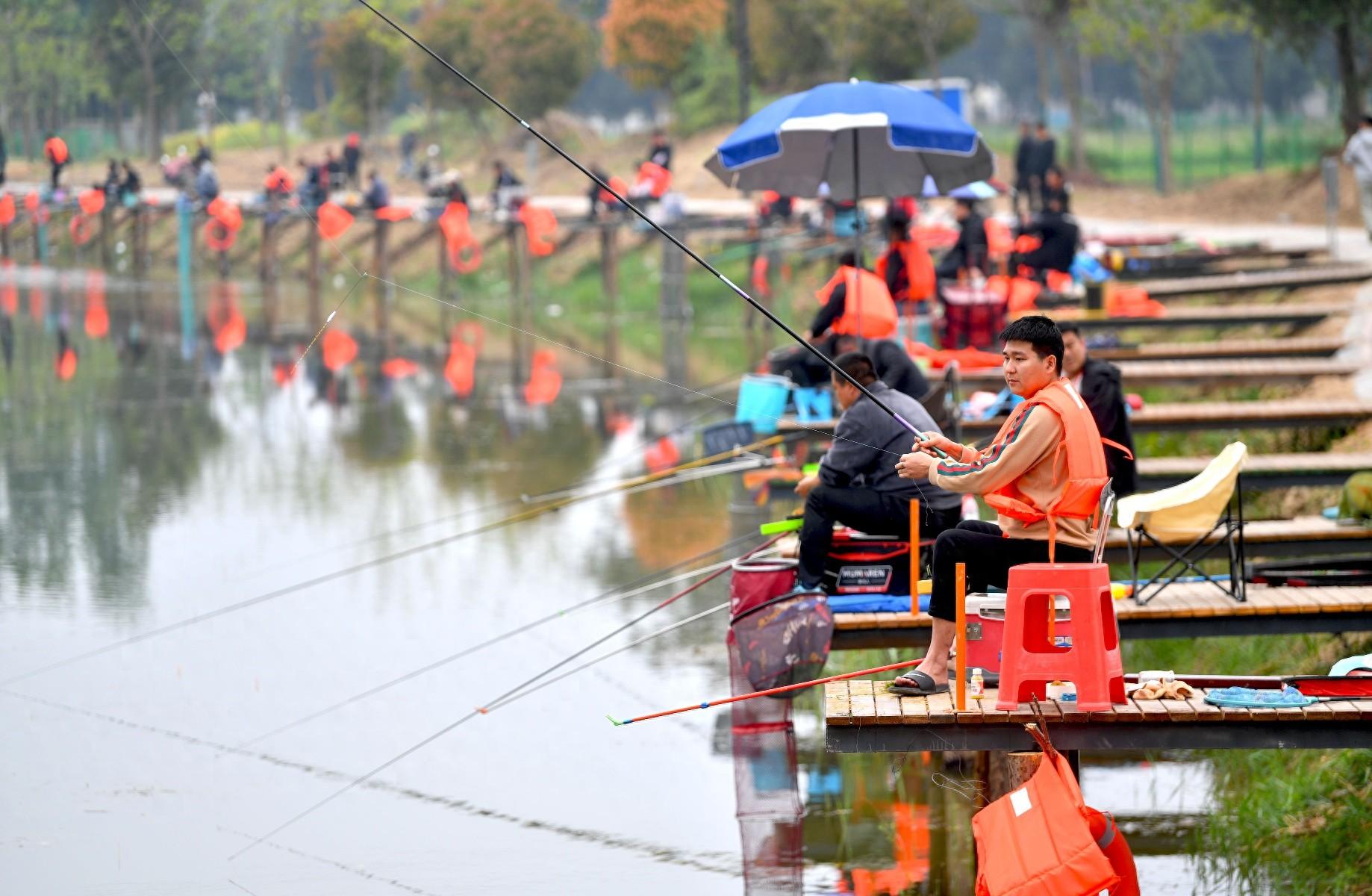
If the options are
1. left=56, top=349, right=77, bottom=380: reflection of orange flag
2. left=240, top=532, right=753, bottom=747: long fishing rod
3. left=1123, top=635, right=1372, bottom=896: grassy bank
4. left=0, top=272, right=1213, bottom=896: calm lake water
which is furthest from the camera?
left=56, top=349, right=77, bottom=380: reflection of orange flag

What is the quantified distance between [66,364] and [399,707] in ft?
47.0

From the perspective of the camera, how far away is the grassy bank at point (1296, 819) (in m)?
6.89

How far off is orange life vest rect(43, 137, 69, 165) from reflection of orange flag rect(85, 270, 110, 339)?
3.41 metres

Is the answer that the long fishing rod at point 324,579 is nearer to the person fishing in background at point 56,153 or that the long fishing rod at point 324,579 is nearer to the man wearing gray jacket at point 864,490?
the man wearing gray jacket at point 864,490

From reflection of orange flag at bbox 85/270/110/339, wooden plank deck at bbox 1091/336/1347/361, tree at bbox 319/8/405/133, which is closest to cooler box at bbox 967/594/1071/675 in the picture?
wooden plank deck at bbox 1091/336/1347/361

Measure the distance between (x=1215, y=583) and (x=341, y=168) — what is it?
97.8 ft

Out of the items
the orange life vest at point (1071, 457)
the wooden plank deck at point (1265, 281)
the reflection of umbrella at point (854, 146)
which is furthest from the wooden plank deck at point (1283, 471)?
the wooden plank deck at point (1265, 281)

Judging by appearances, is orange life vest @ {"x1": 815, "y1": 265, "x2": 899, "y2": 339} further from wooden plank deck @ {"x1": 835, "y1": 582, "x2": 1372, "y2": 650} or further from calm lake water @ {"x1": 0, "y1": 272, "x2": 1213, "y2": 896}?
wooden plank deck @ {"x1": 835, "y1": 582, "x2": 1372, "y2": 650}

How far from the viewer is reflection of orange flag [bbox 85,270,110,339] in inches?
1025

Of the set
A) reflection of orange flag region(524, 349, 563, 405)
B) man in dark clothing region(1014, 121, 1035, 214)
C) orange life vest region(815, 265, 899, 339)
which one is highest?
man in dark clothing region(1014, 121, 1035, 214)

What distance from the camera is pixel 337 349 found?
79.8 feet

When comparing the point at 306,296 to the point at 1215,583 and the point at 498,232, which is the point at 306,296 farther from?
the point at 1215,583

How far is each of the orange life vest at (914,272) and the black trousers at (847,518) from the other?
707cm

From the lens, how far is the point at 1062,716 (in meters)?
5.65
